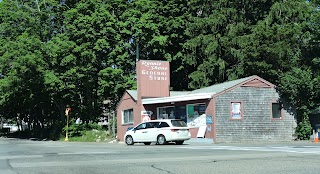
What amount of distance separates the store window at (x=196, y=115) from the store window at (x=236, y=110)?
2012 mm

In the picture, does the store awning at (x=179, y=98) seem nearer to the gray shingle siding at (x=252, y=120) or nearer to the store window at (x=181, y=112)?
the store window at (x=181, y=112)

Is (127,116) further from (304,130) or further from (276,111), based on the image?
(304,130)

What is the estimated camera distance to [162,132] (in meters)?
26.0

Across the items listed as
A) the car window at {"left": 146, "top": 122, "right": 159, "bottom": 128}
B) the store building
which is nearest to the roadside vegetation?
the store building

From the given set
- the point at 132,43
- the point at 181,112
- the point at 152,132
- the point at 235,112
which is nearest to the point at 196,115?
the point at 181,112

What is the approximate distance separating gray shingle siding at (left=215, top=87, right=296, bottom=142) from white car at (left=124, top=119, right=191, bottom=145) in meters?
3.91

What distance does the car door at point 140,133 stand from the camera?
1061 inches

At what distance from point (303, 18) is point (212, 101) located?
50.8ft

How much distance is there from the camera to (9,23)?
142 feet

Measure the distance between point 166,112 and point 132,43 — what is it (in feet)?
43.8

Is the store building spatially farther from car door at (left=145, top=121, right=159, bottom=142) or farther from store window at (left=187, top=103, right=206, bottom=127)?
car door at (left=145, top=121, right=159, bottom=142)

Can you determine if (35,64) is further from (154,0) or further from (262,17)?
(262,17)

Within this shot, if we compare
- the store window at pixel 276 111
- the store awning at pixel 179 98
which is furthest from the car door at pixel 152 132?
the store window at pixel 276 111

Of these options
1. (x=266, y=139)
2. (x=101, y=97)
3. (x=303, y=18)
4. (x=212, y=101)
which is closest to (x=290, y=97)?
(x=266, y=139)
